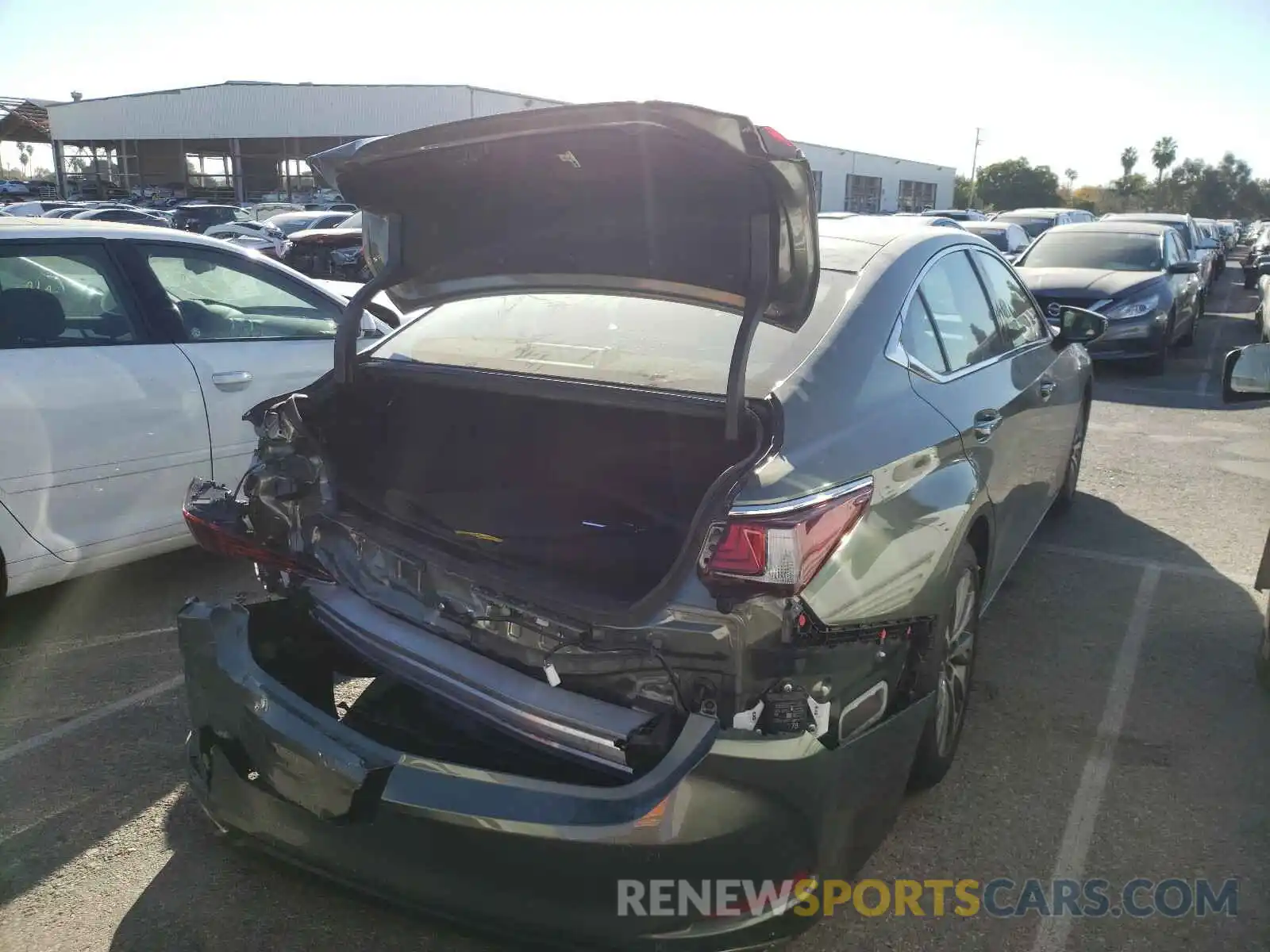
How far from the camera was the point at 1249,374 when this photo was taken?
3391mm

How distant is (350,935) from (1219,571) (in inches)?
177

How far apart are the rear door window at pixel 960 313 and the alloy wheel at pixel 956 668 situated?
741 millimetres

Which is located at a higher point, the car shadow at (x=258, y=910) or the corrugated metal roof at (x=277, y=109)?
the corrugated metal roof at (x=277, y=109)

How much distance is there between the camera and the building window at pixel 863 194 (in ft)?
218

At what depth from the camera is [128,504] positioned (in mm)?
4074

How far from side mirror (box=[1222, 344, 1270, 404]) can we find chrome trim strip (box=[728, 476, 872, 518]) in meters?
2.05

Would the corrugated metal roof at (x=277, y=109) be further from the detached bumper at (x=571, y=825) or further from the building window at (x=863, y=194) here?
the detached bumper at (x=571, y=825)

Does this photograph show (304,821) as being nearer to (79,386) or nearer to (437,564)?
(437,564)

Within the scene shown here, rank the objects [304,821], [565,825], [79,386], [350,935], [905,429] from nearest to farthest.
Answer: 1. [565,825]
2. [304,821]
3. [350,935]
4. [905,429]
5. [79,386]

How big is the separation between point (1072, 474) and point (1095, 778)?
2896 mm

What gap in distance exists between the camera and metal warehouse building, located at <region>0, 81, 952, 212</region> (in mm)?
44969

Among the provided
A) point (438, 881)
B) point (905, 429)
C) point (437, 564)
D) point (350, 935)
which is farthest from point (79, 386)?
point (905, 429)

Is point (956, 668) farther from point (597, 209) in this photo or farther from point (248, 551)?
point (248, 551)

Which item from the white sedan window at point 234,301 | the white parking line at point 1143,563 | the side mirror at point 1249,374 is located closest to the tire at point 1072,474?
the white parking line at point 1143,563
